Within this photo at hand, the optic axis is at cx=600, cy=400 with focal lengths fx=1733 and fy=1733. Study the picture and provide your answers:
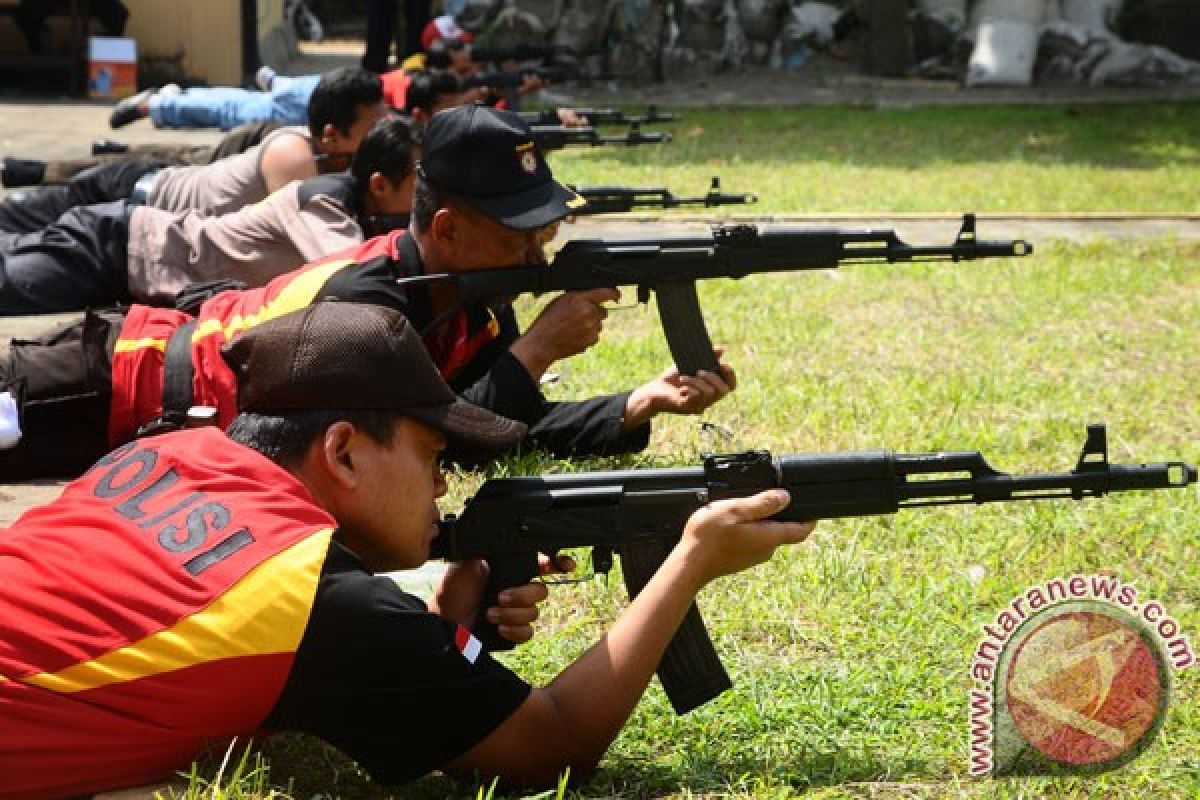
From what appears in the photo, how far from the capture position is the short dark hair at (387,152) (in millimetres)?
5738

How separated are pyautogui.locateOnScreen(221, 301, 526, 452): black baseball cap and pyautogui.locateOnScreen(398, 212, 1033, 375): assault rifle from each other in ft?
5.70

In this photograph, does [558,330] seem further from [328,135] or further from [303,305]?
[328,135]

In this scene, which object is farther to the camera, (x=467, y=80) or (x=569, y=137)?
(x=467, y=80)

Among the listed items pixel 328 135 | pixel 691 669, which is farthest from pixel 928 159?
pixel 691 669

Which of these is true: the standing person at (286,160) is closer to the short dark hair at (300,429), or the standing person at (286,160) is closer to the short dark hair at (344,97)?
the short dark hair at (344,97)

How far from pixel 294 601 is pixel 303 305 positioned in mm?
1842

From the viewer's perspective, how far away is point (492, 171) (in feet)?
15.0

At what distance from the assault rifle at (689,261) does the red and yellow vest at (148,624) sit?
2.00 metres

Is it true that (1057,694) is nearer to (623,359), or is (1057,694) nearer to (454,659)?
(454,659)

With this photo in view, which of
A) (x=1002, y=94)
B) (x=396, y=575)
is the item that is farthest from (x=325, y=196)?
(x=1002, y=94)

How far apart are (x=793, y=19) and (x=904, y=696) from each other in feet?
57.6

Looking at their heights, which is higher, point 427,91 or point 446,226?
point 446,226

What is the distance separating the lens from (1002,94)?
707 inches

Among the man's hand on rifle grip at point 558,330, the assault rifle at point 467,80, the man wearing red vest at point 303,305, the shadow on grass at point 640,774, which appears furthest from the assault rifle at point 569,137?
the shadow on grass at point 640,774
